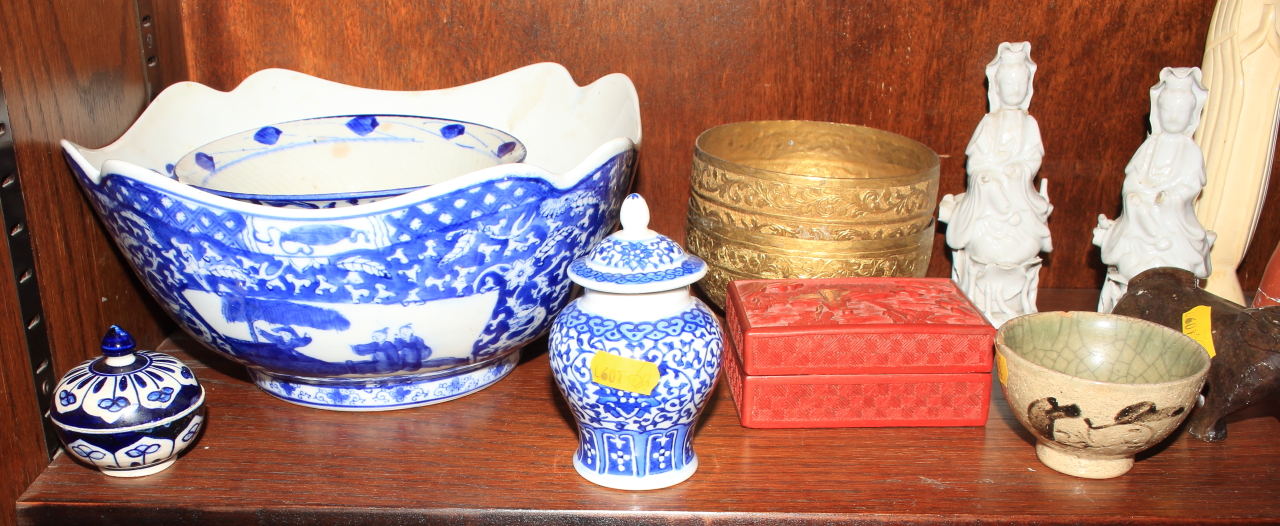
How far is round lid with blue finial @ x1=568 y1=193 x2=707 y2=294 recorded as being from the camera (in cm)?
70

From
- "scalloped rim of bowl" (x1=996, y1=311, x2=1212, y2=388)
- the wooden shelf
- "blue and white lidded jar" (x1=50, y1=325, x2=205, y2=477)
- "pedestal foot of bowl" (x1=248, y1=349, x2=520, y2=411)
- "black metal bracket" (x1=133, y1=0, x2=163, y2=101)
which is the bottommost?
the wooden shelf

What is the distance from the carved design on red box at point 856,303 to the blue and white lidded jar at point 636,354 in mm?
121

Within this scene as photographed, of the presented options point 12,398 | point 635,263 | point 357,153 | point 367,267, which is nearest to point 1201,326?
point 635,263

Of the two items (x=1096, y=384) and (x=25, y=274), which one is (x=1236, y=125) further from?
(x=25, y=274)

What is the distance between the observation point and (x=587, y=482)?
29.8 inches

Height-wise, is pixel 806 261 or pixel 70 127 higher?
pixel 70 127

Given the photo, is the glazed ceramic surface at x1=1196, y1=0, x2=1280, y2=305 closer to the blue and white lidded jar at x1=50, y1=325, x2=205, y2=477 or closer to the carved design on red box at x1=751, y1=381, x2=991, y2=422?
the carved design on red box at x1=751, y1=381, x2=991, y2=422

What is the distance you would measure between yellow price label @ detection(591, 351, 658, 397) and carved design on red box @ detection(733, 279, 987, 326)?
0.16 m

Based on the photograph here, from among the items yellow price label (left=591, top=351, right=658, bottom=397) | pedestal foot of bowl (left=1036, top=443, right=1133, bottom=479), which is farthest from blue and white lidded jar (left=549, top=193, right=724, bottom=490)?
pedestal foot of bowl (left=1036, top=443, right=1133, bottom=479)

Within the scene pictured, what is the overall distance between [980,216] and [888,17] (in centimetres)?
26

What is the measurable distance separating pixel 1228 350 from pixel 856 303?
0.32 meters

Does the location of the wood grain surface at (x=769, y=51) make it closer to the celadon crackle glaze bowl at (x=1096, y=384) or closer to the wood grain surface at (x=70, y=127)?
the wood grain surface at (x=70, y=127)

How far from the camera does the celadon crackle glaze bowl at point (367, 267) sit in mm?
713

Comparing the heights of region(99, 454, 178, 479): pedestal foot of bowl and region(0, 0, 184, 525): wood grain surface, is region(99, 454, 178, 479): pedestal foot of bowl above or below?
below
